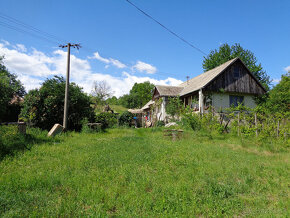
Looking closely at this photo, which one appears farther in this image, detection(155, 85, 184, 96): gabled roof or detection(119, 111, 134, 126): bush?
detection(155, 85, 184, 96): gabled roof

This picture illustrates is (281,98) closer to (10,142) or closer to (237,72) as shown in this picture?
(237,72)

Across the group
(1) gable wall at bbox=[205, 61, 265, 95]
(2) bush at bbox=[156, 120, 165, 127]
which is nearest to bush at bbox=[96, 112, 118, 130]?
(2) bush at bbox=[156, 120, 165, 127]

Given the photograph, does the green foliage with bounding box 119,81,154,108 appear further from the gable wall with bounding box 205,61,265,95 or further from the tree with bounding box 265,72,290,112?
the gable wall with bounding box 205,61,265,95

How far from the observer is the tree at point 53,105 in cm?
1155

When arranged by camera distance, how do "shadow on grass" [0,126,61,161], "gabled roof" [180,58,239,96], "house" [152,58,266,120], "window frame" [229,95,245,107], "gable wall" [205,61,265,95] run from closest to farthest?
"shadow on grass" [0,126,61,161]
"gabled roof" [180,58,239,96]
"house" [152,58,266,120]
"gable wall" [205,61,265,95]
"window frame" [229,95,245,107]

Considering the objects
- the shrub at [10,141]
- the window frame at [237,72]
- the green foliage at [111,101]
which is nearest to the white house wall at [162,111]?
the window frame at [237,72]

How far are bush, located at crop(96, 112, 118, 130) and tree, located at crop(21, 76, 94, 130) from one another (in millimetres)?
838

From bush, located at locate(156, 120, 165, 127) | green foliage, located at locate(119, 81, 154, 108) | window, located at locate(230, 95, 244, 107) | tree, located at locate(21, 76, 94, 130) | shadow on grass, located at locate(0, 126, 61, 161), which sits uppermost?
green foliage, located at locate(119, 81, 154, 108)

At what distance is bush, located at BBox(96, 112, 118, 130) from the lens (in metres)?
15.3

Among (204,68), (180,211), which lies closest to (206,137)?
(180,211)

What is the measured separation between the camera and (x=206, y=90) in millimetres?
16922

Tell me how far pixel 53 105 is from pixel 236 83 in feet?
59.7

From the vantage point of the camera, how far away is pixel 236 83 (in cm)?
1781

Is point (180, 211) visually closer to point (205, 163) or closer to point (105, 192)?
point (105, 192)
